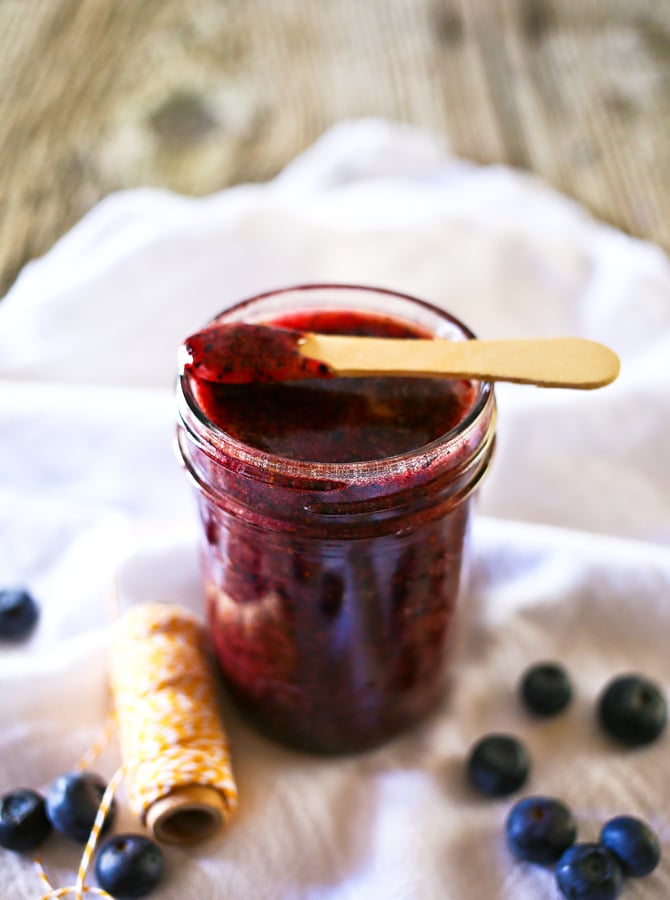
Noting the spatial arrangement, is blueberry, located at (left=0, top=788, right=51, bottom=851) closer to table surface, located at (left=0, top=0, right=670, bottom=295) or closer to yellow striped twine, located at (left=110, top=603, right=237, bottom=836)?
yellow striped twine, located at (left=110, top=603, right=237, bottom=836)

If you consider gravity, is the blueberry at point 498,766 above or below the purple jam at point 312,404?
below

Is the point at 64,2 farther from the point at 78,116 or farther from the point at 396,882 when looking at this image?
the point at 396,882

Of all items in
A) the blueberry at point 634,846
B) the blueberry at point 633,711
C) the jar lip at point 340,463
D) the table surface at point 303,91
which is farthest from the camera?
the table surface at point 303,91

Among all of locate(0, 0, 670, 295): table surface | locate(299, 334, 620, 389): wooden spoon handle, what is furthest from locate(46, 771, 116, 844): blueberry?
locate(0, 0, 670, 295): table surface

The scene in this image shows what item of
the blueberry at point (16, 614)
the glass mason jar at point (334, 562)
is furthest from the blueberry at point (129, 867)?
the blueberry at point (16, 614)

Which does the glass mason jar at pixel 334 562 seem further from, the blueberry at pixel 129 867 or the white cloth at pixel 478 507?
the blueberry at pixel 129 867

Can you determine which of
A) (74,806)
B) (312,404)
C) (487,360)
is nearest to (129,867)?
(74,806)
